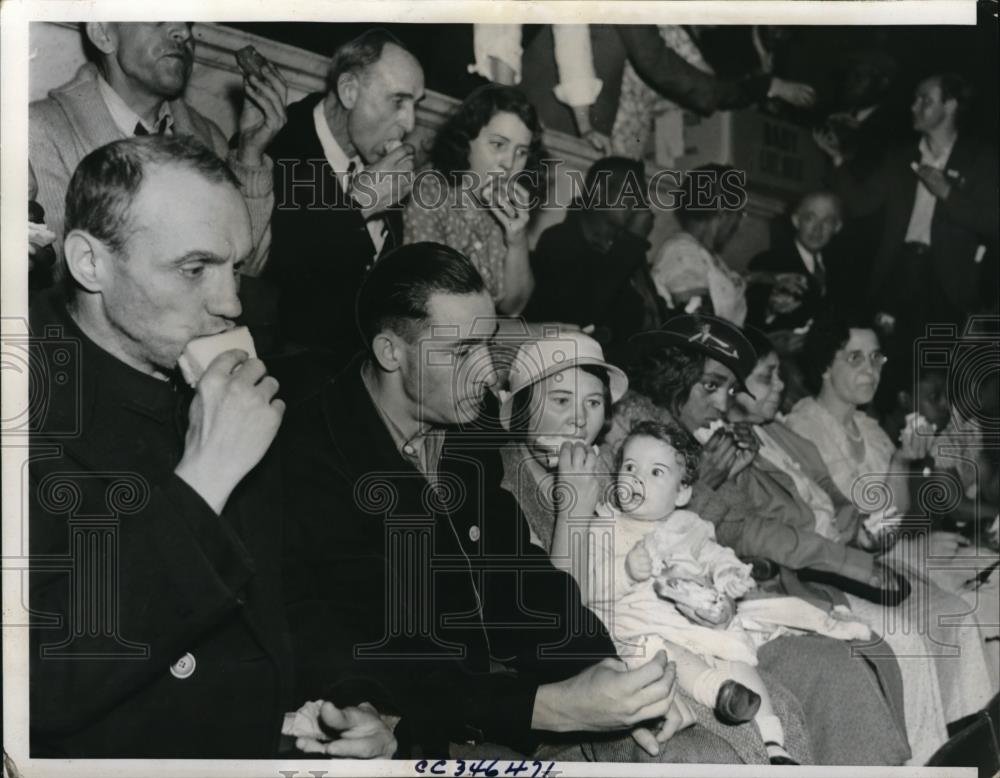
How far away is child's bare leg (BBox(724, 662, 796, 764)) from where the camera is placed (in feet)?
13.9

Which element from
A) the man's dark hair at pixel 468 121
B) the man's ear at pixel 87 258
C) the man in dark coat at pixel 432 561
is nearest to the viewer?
the man's ear at pixel 87 258

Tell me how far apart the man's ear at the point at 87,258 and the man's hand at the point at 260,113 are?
1.88ft

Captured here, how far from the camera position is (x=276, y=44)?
4.17 metres

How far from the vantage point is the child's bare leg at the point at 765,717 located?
4.23 metres

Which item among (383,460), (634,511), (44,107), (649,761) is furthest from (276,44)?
(649,761)

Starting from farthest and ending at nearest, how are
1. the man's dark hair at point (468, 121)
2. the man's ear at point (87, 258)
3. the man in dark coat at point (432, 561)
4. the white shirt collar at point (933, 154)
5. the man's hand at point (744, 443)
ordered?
1. the white shirt collar at point (933, 154)
2. the man's hand at point (744, 443)
3. the man's dark hair at point (468, 121)
4. the man in dark coat at point (432, 561)
5. the man's ear at point (87, 258)

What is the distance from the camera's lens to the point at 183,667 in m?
4.07

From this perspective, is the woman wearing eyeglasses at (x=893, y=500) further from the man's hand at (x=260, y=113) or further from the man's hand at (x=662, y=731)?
the man's hand at (x=260, y=113)

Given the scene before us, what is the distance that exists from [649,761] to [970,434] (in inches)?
66.8

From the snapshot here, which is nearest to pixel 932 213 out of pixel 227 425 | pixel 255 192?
pixel 255 192

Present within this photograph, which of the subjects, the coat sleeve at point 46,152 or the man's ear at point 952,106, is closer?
the coat sleeve at point 46,152

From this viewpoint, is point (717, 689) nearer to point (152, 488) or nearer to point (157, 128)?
point (152, 488)

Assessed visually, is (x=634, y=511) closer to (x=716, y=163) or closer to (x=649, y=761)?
(x=649, y=761)

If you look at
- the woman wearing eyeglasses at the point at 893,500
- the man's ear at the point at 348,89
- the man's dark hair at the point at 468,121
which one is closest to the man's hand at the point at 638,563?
the woman wearing eyeglasses at the point at 893,500
